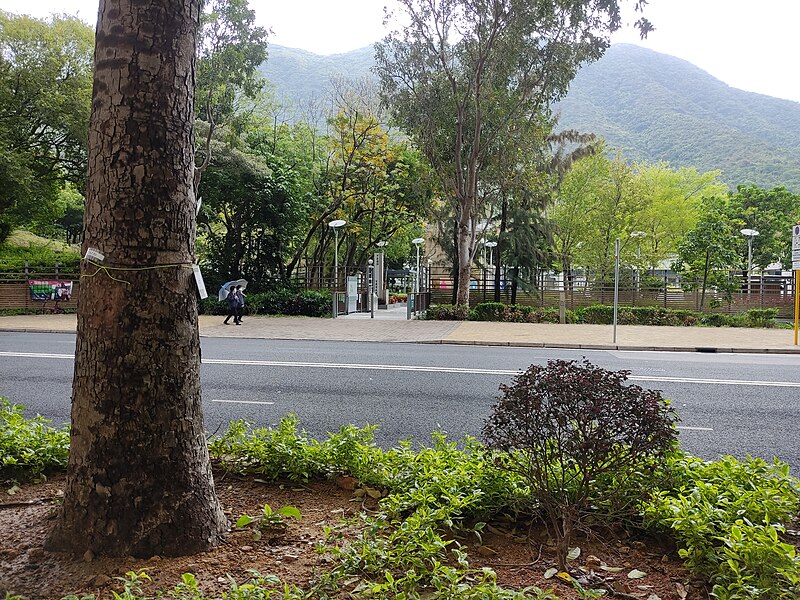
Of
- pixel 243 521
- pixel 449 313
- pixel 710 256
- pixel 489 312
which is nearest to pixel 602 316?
pixel 489 312

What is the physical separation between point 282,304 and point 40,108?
1344cm

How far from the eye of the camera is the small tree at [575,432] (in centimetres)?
277

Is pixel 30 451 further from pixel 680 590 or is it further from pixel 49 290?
pixel 49 290

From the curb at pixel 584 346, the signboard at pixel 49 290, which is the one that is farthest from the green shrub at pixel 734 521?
the signboard at pixel 49 290

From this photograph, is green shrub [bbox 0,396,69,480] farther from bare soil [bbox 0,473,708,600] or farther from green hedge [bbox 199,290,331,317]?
green hedge [bbox 199,290,331,317]

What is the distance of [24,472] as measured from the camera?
3.73m

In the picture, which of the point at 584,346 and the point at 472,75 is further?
the point at 472,75

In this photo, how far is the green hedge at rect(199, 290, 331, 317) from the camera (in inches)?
958

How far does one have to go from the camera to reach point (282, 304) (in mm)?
24797

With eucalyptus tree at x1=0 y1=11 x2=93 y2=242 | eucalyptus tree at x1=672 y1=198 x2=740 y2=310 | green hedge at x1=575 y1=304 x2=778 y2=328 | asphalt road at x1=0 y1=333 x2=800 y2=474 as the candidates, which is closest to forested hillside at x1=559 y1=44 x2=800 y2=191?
eucalyptus tree at x1=672 y1=198 x2=740 y2=310

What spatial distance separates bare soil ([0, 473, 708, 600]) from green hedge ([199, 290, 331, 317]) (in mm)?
21141

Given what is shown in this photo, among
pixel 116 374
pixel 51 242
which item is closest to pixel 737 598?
pixel 116 374

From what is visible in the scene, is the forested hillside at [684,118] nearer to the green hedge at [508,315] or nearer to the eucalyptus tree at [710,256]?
the eucalyptus tree at [710,256]

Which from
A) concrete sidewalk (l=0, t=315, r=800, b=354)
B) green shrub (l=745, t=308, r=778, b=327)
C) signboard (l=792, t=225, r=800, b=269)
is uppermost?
signboard (l=792, t=225, r=800, b=269)
